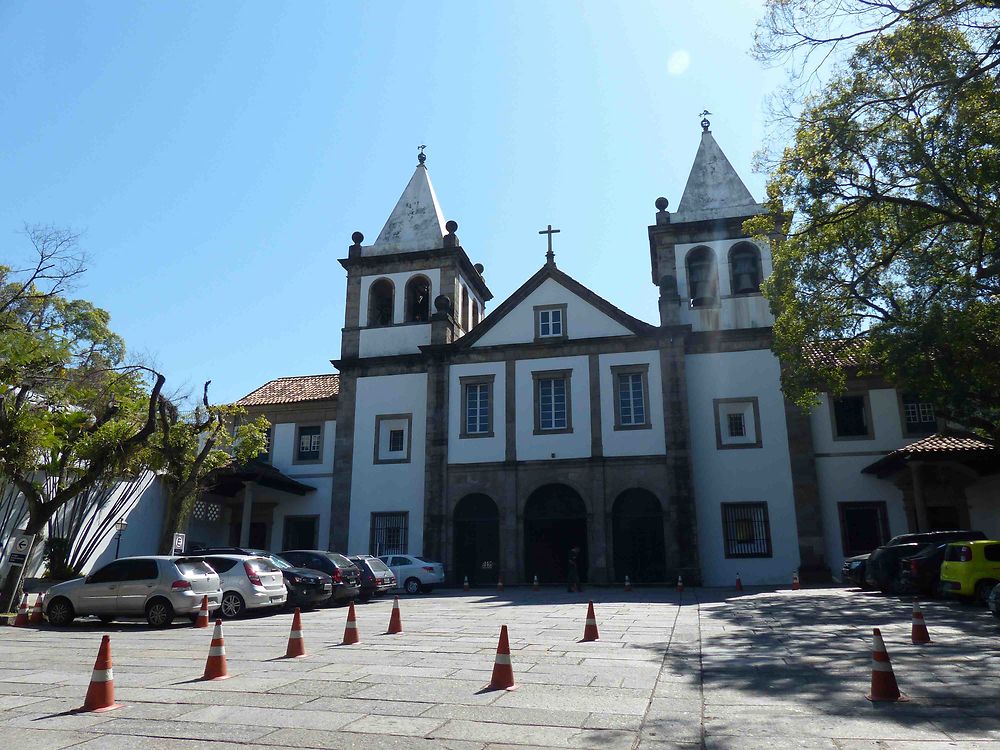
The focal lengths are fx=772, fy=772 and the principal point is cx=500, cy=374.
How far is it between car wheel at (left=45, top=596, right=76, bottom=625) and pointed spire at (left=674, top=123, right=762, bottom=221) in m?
25.3

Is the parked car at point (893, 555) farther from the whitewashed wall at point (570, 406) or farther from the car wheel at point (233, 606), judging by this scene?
the car wheel at point (233, 606)

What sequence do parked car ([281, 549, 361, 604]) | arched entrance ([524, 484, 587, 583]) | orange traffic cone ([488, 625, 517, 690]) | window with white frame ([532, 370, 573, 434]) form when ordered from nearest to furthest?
orange traffic cone ([488, 625, 517, 690]) → parked car ([281, 549, 361, 604]) → arched entrance ([524, 484, 587, 583]) → window with white frame ([532, 370, 573, 434])

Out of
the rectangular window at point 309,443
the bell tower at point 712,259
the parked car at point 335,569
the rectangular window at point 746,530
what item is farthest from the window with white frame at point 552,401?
the parked car at point 335,569

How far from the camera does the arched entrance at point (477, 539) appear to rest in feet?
94.1

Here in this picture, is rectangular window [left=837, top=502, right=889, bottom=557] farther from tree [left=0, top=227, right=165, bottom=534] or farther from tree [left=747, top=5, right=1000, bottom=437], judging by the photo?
tree [left=0, top=227, right=165, bottom=534]

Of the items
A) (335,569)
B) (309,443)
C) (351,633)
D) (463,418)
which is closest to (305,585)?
(335,569)

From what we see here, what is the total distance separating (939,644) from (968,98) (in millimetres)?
10367

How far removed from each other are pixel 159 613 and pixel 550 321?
19238 millimetres

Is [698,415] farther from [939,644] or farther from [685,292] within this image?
[939,644]

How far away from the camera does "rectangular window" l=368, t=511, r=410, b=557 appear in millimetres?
29750

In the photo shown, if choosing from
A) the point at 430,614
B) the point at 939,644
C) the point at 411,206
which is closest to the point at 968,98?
the point at 939,644

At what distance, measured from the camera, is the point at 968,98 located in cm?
1489

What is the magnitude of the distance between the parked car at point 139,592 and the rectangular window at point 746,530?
1809 cm

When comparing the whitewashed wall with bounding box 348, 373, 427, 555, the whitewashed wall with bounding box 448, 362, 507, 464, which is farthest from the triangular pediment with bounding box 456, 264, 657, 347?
the whitewashed wall with bounding box 348, 373, 427, 555
